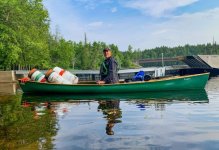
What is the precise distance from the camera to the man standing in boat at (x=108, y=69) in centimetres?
1726

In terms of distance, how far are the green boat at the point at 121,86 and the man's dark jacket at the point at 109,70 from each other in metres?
0.42

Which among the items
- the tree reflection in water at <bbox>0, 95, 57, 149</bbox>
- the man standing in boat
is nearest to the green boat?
the man standing in boat

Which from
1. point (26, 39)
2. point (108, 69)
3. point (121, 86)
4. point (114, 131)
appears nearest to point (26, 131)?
point (114, 131)

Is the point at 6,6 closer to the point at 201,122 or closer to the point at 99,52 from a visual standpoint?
the point at 201,122

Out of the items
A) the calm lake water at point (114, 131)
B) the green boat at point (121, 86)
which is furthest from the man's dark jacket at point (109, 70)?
the calm lake water at point (114, 131)

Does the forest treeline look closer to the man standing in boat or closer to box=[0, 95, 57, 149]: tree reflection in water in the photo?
the man standing in boat

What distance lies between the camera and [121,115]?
→ 10.5m

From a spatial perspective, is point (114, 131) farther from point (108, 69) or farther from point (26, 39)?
point (26, 39)

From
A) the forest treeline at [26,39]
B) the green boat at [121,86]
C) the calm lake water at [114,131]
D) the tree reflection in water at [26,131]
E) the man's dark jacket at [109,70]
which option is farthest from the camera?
the forest treeline at [26,39]

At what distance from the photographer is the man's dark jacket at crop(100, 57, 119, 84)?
1745cm

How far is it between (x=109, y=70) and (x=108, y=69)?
0.11 m

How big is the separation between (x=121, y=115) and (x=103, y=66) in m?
7.47

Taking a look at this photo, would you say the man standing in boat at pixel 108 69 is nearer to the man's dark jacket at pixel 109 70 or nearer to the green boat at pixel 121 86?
the man's dark jacket at pixel 109 70

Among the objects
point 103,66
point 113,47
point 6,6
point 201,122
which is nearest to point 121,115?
point 201,122
